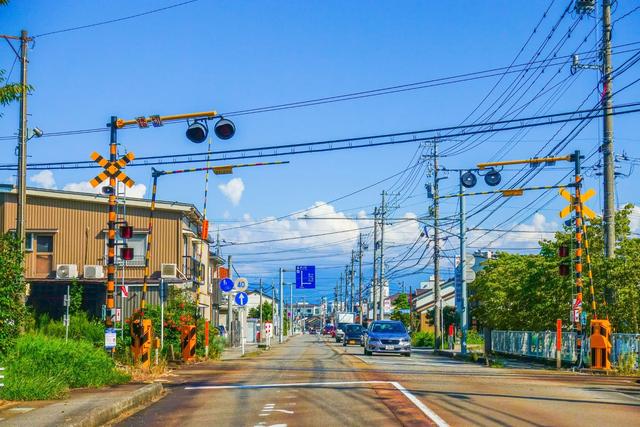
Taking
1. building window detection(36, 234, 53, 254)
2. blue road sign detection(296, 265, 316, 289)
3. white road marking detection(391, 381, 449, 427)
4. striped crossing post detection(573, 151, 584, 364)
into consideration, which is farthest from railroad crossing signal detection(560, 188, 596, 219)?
blue road sign detection(296, 265, 316, 289)

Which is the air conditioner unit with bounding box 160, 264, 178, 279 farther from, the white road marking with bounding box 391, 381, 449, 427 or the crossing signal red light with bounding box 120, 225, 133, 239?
the white road marking with bounding box 391, 381, 449, 427

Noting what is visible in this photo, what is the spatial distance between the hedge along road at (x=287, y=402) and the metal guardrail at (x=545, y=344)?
8.60m

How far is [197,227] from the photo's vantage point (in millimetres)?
47375

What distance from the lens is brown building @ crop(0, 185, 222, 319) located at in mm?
38969

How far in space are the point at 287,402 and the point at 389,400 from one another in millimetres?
1824

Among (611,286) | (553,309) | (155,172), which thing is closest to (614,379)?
(611,286)

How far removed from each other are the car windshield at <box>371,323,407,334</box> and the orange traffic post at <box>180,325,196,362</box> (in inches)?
494

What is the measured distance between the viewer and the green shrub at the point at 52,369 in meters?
14.2

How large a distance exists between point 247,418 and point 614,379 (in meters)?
13.4

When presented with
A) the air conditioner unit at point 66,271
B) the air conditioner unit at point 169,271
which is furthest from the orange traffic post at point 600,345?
the air conditioner unit at point 66,271

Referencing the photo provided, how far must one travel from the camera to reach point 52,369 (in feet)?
52.3

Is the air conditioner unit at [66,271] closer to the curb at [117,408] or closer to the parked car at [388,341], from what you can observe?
the parked car at [388,341]

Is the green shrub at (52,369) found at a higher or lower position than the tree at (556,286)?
lower

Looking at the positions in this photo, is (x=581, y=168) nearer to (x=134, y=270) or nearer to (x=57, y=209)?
(x=134, y=270)
